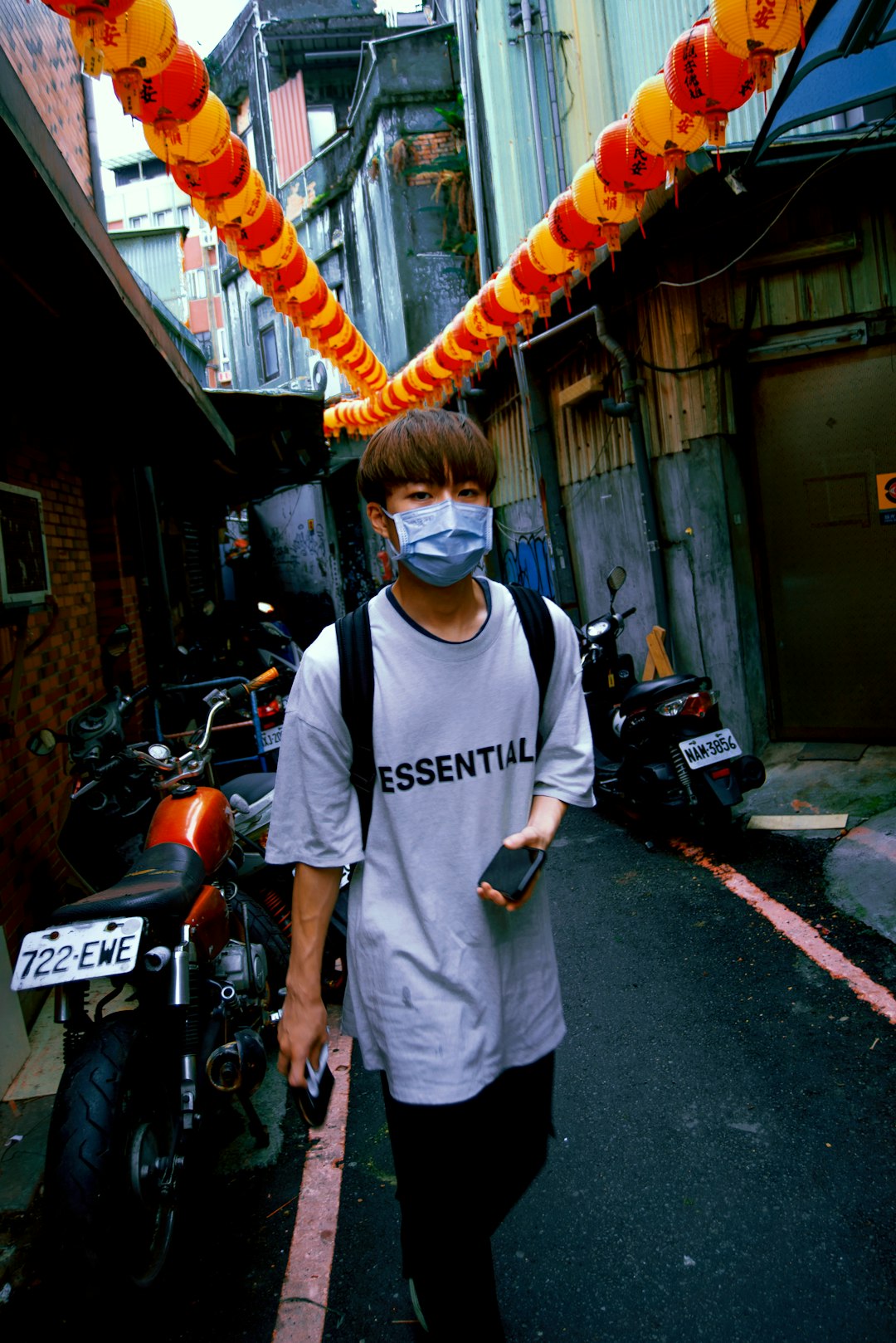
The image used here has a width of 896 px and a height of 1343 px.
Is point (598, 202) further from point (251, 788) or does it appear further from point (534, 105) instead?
point (534, 105)

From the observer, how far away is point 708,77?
394 cm

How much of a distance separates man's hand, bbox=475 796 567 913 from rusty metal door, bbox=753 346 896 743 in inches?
214

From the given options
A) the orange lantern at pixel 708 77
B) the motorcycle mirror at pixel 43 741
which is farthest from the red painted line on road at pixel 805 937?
the orange lantern at pixel 708 77

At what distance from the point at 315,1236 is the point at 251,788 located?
233 centimetres

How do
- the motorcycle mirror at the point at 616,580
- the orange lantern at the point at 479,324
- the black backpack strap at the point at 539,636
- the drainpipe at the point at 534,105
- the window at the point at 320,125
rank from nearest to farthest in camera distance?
the black backpack strap at the point at 539,636
the motorcycle mirror at the point at 616,580
the orange lantern at the point at 479,324
the drainpipe at the point at 534,105
the window at the point at 320,125

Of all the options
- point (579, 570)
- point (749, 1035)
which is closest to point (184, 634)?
point (579, 570)

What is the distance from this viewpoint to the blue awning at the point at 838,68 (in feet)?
12.8

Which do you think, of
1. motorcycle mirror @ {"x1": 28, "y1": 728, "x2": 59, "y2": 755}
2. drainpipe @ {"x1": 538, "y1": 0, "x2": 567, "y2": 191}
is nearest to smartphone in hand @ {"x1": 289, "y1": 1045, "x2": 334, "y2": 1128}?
motorcycle mirror @ {"x1": 28, "y1": 728, "x2": 59, "y2": 755}

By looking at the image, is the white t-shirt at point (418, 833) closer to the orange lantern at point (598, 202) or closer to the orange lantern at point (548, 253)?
the orange lantern at point (598, 202)

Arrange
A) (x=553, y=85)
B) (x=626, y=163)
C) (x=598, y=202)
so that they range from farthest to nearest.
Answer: (x=553, y=85)
(x=598, y=202)
(x=626, y=163)

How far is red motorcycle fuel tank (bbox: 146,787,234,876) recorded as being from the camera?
3.17 metres

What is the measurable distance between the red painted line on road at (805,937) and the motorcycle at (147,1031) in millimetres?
2396

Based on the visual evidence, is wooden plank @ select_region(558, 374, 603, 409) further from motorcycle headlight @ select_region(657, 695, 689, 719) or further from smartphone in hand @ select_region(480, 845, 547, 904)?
smartphone in hand @ select_region(480, 845, 547, 904)

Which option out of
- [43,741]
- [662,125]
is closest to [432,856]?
[43,741]
